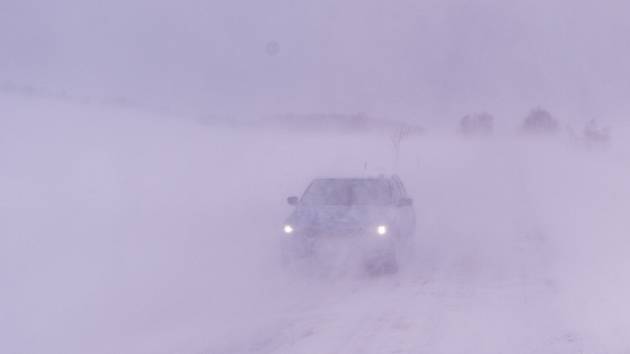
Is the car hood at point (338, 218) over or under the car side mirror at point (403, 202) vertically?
under

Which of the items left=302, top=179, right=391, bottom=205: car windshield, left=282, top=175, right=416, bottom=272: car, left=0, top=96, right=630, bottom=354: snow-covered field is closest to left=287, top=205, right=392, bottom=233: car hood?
left=282, top=175, right=416, bottom=272: car

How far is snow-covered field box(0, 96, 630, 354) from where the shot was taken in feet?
24.7

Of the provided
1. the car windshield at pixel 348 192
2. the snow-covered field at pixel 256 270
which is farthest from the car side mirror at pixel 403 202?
the snow-covered field at pixel 256 270

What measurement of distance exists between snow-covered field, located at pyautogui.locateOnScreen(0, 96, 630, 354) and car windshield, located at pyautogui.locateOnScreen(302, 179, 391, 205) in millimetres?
1433

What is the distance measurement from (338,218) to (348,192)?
4.10 ft

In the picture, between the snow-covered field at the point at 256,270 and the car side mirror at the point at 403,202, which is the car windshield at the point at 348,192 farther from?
the snow-covered field at the point at 256,270

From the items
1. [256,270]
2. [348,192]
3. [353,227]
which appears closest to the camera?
[353,227]

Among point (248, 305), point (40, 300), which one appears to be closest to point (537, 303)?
point (248, 305)

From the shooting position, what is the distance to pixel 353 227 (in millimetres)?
11695

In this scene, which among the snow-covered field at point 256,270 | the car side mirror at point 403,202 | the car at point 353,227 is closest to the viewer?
the snow-covered field at point 256,270

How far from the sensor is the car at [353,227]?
457 inches

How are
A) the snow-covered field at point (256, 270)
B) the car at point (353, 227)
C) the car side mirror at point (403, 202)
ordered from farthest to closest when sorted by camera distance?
the car side mirror at point (403, 202) → the car at point (353, 227) → the snow-covered field at point (256, 270)

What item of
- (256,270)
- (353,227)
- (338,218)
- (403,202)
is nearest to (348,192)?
(403,202)

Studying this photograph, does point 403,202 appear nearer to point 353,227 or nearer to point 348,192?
point 348,192
